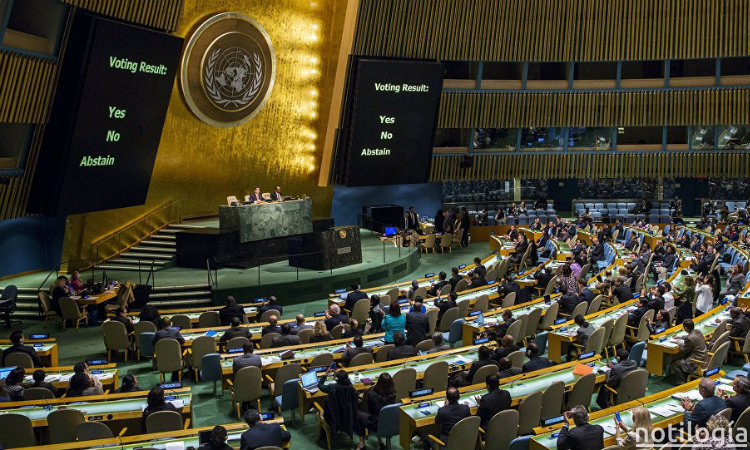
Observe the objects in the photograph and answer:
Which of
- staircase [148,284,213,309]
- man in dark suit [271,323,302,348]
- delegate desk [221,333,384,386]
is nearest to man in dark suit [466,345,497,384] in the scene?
delegate desk [221,333,384,386]

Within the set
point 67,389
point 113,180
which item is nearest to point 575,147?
point 113,180

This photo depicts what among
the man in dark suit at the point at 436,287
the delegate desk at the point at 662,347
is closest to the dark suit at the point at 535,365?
the delegate desk at the point at 662,347

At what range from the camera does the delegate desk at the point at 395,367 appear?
973 cm

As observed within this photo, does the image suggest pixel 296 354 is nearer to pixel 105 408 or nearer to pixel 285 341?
pixel 285 341

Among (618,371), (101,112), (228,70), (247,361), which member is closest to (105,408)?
(247,361)

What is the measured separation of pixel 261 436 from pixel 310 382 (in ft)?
6.62

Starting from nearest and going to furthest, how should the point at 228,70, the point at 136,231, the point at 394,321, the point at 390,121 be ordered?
the point at 394,321, the point at 136,231, the point at 228,70, the point at 390,121

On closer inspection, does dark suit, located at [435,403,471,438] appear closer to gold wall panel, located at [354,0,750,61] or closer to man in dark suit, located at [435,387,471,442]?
man in dark suit, located at [435,387,471,442]

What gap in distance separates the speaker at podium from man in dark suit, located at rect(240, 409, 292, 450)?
36.2ft

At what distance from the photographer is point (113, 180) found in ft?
58.9

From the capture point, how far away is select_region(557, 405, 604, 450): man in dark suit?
24.1 ft

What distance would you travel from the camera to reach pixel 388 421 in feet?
29.3

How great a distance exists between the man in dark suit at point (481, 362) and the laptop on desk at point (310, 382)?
6.61 feet

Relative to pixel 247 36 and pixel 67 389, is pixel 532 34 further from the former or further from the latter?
pixel 67 389
